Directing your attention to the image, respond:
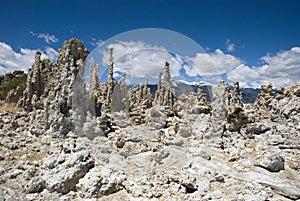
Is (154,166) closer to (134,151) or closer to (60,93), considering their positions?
(134,151)

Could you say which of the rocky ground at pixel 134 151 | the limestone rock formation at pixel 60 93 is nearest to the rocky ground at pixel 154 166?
the rocky ground at pixel 134 151

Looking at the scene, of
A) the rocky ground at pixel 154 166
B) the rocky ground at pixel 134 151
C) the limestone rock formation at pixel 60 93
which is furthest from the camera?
the limestone rock formation at pixel 60 93

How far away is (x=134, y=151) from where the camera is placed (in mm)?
13172

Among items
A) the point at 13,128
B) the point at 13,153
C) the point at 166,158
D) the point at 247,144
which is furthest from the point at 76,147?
the point at 247,144

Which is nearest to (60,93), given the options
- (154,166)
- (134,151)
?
(134,151)

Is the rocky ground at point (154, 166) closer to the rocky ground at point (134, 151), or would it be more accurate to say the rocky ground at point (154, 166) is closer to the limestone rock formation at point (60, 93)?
the rocky ground at point (134, 151)

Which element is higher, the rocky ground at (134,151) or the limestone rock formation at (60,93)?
the limestone rock formation at (60,93)

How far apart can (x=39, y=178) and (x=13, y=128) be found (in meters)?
7.94

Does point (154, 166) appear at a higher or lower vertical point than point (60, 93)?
lower

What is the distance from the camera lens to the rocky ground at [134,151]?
29.2ft

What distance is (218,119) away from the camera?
50.4ft

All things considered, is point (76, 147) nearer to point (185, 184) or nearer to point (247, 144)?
point (185, 184)

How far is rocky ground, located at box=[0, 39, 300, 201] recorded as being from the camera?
8891 mm

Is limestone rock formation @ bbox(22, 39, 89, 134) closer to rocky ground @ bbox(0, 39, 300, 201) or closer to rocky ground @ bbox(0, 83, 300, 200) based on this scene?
rocky ground @ bbox(0, 39, 300, 201)
